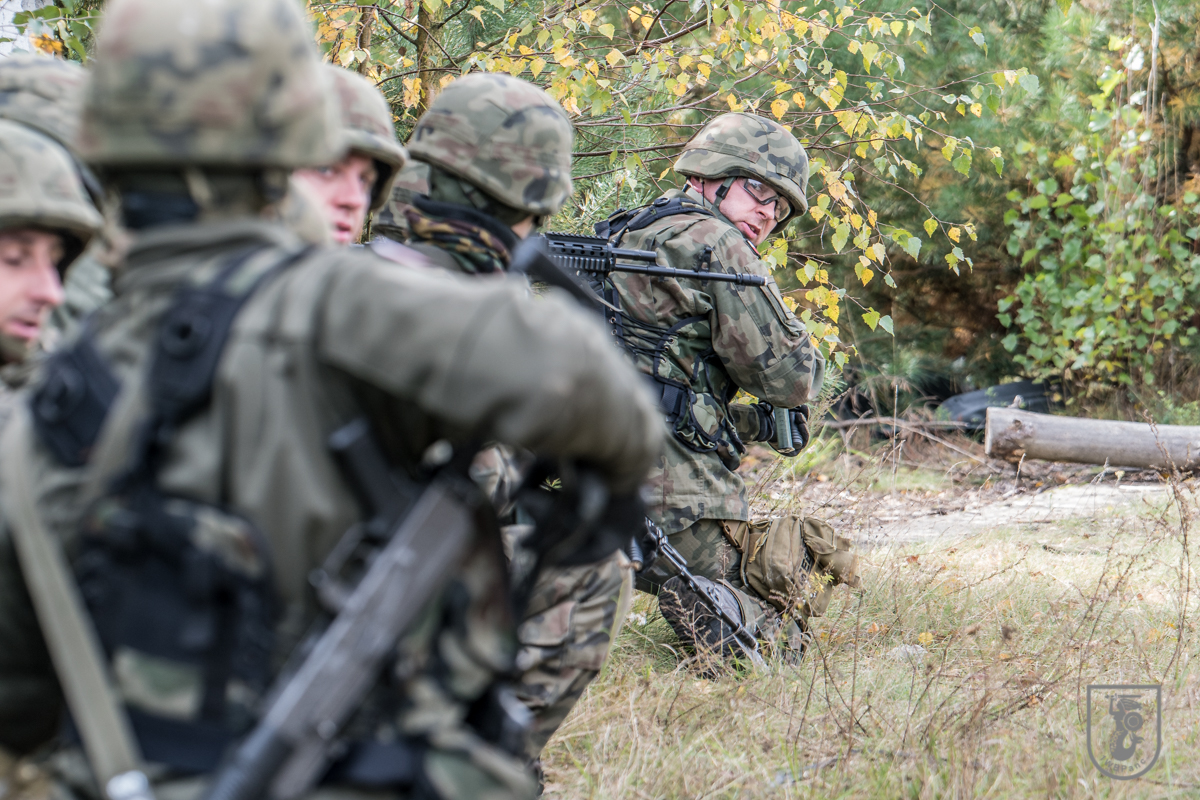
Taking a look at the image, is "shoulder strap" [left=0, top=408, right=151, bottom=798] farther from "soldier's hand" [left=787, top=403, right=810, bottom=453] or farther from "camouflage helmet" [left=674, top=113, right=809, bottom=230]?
"soldier's hand" [left=787, top=403, right=810, bottom=453]

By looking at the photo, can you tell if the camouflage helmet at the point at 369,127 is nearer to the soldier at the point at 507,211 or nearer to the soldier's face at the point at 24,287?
the soldier at the point at 507,211

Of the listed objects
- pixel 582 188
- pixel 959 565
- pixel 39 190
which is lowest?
pixel 959 565

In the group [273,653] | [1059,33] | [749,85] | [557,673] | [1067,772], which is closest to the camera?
[273,653]

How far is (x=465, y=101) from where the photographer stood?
2488 millimetres

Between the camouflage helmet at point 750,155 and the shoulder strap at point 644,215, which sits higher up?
the camouflage helmet at point 750,155

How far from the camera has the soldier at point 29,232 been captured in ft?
6.28

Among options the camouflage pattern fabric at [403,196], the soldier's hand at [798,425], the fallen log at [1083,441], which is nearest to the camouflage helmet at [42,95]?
the camouflage pattern fabric at [403,196]

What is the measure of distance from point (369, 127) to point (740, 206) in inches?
71.7

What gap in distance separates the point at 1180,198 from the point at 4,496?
9.10 metres

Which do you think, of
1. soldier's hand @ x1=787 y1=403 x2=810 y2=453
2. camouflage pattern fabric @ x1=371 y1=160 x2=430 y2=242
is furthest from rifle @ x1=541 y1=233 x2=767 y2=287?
soldier's hand @ x1=787 y1=403 x2=810 y2=453

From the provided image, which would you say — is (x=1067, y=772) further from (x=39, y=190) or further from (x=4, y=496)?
(x=39, y=190)

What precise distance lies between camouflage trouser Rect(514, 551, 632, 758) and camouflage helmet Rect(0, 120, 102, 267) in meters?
1.23

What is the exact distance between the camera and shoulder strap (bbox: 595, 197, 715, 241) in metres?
3.88

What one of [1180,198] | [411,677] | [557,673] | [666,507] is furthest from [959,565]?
[1180,198]
